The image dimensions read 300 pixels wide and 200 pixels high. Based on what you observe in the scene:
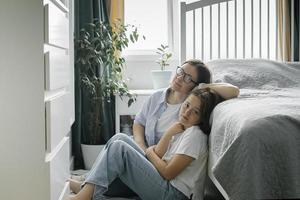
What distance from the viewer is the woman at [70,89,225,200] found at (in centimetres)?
174

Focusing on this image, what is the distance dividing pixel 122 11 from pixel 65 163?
1.90 meters

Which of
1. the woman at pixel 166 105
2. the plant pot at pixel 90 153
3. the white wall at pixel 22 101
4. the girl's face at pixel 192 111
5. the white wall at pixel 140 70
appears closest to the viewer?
the white wall at pixel 22 101

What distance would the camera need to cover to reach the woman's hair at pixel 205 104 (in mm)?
1813

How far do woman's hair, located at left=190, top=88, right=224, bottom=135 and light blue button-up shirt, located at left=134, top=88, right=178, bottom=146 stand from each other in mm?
283

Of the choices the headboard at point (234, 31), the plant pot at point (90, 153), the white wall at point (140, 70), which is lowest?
the plant pot at point (90, 153)

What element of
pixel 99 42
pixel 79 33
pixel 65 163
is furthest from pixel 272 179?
pixel 79 33

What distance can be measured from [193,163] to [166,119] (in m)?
0.45

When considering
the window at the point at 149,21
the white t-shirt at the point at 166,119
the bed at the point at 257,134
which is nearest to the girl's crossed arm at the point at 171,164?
the bed at the point at 257,134

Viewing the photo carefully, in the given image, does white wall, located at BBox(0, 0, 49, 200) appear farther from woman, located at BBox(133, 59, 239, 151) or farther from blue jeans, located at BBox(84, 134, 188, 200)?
woman, located at BBox(133, 59, 239, 151)

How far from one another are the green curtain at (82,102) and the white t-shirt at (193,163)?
4.99 feet

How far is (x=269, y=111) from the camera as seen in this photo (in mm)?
1325

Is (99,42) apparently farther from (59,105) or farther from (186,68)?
(59,105)

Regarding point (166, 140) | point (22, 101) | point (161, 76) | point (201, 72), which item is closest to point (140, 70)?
point (161, 76)

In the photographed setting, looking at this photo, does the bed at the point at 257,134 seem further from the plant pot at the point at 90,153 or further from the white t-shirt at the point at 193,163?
the plant pot at the point at 90,153
